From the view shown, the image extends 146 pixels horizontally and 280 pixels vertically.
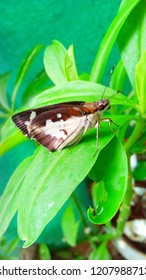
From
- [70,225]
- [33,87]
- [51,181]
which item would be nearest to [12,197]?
[51,181]

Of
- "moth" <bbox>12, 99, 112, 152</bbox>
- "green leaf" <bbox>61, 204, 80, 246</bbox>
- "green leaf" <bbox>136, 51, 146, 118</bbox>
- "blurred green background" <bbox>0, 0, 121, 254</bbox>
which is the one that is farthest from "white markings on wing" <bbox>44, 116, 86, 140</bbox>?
"green leaf" <bbox>61, 204, 80, 246</bbox>

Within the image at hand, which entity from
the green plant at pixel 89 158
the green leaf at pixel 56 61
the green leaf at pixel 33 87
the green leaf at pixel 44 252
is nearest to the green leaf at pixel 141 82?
the green plant at pixel 89 158

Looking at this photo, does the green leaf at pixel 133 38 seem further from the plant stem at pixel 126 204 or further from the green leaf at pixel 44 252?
the green leaf at pixel 44 252

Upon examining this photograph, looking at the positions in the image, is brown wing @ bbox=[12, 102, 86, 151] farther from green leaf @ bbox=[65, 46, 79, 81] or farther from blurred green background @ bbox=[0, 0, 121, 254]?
blurred green background @ bbox=[0, 0, 121, 254]

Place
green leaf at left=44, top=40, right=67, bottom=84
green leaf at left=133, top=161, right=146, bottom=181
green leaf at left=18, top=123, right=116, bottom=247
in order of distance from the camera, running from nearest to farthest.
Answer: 1. green leaf at left=18, top=123, right=116, bottom=247
2. green leaf at left=44, top=40, right=67, bottom=84
3. green leaf at left=133, top=161, right=146, bottom=181

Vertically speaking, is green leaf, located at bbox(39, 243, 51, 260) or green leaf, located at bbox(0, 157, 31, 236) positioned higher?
green leaf, located at bbox(0, 157, 31, 236)
